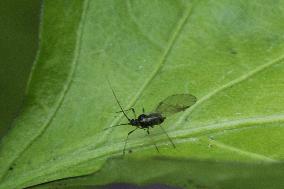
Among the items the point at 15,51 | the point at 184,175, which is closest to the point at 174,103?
the point at 184,175

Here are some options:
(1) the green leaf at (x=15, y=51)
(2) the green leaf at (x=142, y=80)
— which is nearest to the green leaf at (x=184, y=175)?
(2) the green leaf at (x=142, y=80)

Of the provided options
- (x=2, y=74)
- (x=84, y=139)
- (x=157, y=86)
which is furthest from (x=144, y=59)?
(x=2, y=74)

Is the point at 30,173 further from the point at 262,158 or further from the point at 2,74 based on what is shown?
the point at 262,158

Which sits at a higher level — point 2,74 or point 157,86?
point 2,74

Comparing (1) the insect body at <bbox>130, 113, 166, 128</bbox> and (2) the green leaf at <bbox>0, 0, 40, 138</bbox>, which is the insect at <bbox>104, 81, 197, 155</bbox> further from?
(2) the green leaf at <bbox>0, 0, 40, 138</bbox>

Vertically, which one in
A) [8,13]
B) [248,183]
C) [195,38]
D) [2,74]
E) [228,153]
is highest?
[8,13]

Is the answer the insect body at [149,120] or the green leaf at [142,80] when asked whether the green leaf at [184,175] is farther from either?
the insect body at [149,120]

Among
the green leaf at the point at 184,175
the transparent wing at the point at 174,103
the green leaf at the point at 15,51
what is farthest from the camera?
the green leaf at the point at 15,51
